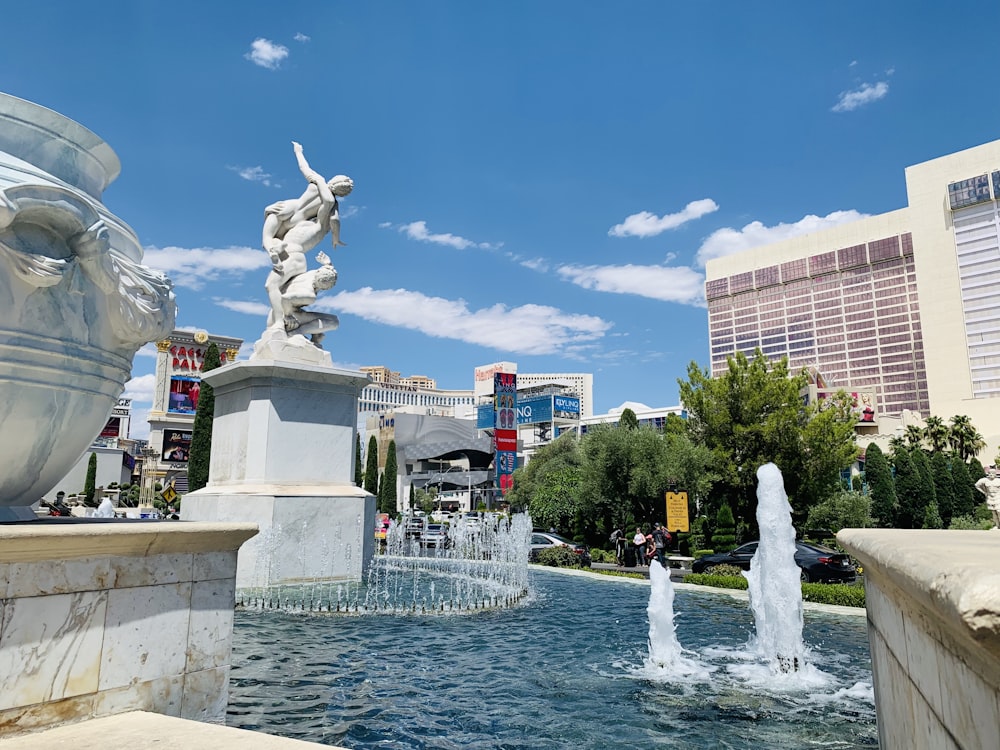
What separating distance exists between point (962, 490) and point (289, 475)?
1758 inches

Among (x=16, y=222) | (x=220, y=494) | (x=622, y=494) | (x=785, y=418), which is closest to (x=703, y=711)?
(x=16, y=222)

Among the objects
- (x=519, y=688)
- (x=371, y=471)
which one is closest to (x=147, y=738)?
(x=519, y=688)

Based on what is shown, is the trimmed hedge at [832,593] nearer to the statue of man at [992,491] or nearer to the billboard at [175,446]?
the statue of man at [992,491]

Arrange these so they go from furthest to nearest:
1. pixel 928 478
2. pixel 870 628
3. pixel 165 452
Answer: pixel 165 452 → pixel 928 478 → pixel 870 628

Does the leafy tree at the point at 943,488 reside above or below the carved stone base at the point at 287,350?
below

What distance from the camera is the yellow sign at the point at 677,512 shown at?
2530 centimetres

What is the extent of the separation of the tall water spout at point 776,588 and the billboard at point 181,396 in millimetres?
90527

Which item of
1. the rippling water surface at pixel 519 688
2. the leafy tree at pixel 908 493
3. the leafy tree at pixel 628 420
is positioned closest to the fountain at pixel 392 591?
the rippling water surface at pixel 519 688

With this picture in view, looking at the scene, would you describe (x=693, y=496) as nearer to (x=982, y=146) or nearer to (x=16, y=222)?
(x=16, y=222)

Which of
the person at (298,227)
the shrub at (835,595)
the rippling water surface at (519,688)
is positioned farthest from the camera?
the shrub at (835,595)

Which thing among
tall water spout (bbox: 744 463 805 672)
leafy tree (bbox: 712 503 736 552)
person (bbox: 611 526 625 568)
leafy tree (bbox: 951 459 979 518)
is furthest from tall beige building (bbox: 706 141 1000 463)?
tall water spout (bbox: 744 463 805 672)

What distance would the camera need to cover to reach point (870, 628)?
4.60 meters

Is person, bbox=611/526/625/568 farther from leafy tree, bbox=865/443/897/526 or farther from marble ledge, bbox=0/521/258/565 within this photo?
leafy tree, bbox=865/443/897/526

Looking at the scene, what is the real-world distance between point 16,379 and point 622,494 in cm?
2863
